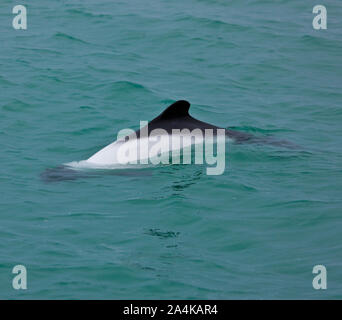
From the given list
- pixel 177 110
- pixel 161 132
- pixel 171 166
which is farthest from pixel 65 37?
pixel 171 166

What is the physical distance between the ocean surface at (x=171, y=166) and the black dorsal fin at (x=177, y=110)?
1.24 m

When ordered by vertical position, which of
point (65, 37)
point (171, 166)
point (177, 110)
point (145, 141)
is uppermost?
point (65, 37)

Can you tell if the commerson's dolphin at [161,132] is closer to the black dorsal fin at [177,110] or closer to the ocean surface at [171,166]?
the black dorsal fin at [177,110]

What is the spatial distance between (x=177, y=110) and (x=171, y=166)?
1308 millimetres

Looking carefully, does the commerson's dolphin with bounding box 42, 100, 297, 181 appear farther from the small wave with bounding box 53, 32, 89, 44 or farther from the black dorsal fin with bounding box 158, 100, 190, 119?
the small wave with bounding box 53, 32, 89, 44

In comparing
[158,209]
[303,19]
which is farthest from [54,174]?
[303,19]

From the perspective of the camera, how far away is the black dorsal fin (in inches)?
669

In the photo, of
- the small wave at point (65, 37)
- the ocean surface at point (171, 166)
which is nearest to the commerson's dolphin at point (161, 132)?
the ocean surface at point (171, 166)

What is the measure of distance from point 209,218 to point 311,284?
2.99 metres

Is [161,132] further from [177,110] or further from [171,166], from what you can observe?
[171,166]

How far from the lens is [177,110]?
1714 centimetres

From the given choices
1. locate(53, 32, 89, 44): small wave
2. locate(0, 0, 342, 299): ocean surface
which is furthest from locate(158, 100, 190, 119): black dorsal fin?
locate(53, 32, 89, 44): small wave
